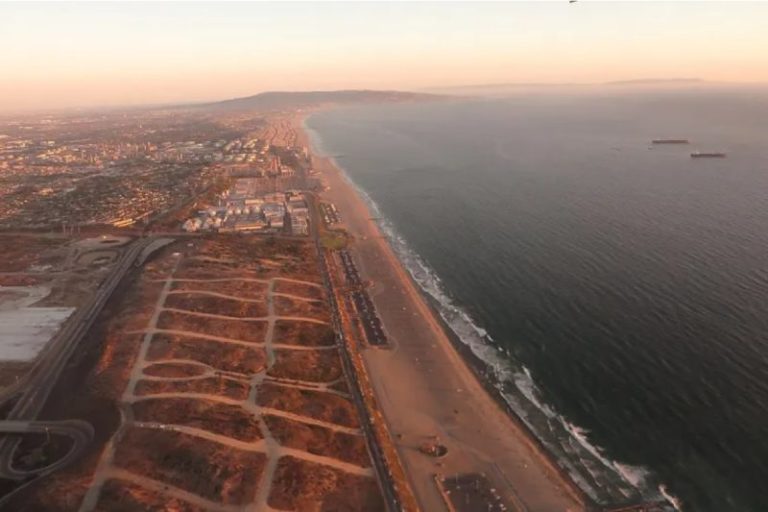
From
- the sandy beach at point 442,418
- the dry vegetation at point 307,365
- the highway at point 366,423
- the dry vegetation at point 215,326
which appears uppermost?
the dry vegetation at point 215,326

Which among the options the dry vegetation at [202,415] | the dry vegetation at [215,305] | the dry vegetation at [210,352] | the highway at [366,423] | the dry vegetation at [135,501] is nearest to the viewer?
the dry vegetation at [135,501]

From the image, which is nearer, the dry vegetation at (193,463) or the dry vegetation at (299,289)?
the dry vegetation at (193,463)

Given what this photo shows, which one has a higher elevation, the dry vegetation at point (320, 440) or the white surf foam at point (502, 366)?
the dry vegetation at point (320, 440)

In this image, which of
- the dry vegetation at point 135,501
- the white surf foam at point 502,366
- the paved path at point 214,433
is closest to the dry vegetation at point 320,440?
the paved path at point 214,433

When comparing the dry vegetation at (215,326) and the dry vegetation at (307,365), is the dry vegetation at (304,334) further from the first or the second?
the dry vegetation at (215,326)

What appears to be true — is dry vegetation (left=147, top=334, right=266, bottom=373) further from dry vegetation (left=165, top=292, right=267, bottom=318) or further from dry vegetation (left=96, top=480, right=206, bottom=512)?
dry vegetation (left=96, top=480, right=206, bottom=512)

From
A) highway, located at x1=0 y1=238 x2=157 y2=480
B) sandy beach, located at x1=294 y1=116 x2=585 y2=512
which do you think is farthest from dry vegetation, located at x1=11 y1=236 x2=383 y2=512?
sandy beach, located at x1=294 y1=116 x2=585 y2=512

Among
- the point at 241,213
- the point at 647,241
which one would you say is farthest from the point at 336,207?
the point at 647,241

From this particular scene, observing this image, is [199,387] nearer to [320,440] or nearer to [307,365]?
[307,365]
